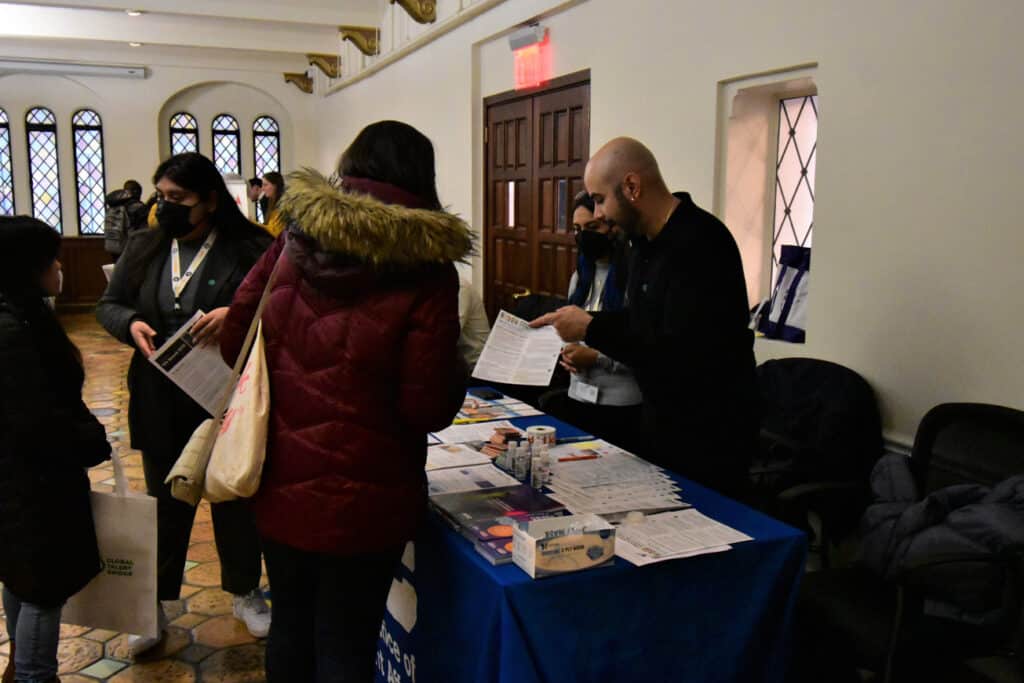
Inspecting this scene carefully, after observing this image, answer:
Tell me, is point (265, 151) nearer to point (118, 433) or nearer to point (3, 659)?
point (118, 433)

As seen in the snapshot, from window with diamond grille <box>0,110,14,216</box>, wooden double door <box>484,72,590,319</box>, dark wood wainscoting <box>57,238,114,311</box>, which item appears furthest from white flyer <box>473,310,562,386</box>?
window with diamond grille <box>0,110,14,216</box>

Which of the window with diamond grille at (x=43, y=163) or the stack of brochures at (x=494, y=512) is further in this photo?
the window with diamond grille at (x=43, y=163)

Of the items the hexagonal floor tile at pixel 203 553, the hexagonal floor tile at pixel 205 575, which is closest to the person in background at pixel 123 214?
the hexagonal floor tile at pixel 203 553

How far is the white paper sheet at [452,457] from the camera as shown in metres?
2.42

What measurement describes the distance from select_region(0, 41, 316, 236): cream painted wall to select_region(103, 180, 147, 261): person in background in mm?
1720

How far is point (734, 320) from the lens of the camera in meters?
2.29

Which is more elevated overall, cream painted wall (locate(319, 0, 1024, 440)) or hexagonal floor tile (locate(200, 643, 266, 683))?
cream painted wall (locate(319, 0, 1024, 440))

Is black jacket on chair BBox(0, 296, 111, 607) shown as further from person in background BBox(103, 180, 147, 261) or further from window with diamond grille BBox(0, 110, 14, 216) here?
window with diamond grille BBox(0, 110, 14, 216)

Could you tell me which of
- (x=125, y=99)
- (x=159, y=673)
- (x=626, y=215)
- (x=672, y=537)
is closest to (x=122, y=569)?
(x=159, y=673)

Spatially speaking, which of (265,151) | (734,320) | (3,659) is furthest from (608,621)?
(265,151)

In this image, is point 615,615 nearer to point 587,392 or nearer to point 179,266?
point 587,392

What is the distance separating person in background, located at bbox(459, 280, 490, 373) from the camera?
3688 millimetres

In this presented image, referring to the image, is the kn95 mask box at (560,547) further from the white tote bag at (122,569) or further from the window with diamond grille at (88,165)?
the window with diamond grille at (88,165)

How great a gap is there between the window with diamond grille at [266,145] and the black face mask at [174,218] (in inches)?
422
